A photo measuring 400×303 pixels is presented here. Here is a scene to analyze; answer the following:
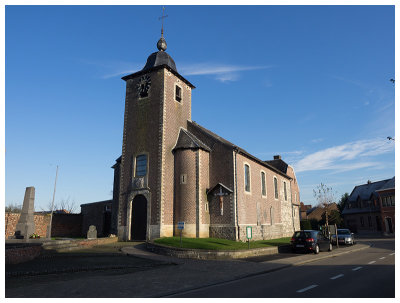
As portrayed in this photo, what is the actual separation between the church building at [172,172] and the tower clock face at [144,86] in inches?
3.5

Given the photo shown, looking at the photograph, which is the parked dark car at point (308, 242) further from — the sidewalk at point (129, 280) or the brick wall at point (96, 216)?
the brick wall at point (96, 216)

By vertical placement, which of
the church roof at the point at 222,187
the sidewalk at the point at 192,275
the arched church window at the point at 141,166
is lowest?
the sidewalk at the point at 192,275

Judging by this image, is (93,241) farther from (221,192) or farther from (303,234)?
(303,234)

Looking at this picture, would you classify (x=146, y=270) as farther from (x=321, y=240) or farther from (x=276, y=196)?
(x=276, y=196)

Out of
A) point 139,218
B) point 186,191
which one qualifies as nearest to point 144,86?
point 186,191

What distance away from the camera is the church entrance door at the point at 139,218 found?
22.7m

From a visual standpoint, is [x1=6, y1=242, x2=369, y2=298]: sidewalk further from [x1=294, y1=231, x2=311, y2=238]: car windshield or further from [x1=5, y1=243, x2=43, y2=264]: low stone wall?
[x1=294, y1=231, x2=311, y2=238]: car windshield

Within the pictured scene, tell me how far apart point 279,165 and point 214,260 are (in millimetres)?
33067

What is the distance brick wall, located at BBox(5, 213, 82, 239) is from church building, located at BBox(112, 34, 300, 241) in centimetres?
968

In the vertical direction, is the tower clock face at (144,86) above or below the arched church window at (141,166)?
above

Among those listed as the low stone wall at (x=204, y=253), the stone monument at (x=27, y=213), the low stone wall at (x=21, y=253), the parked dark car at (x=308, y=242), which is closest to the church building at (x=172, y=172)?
the low stone wall at (x=204, y=253)

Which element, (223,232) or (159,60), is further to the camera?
(159,60)

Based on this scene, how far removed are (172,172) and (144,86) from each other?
8245 millimetres

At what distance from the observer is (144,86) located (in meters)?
26.2
